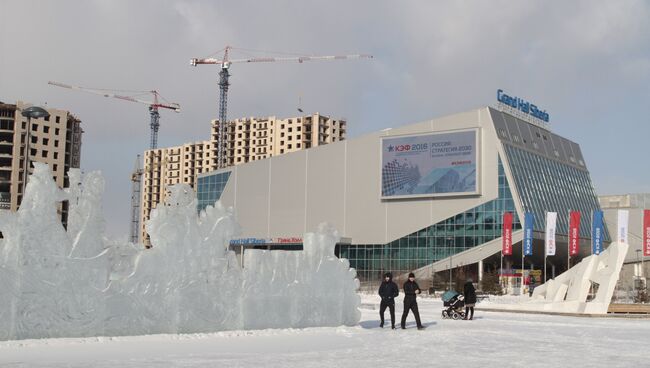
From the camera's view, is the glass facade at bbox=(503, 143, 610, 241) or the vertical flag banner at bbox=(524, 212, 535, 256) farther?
the glass facade at bbox=(503, 143, 610, 241)

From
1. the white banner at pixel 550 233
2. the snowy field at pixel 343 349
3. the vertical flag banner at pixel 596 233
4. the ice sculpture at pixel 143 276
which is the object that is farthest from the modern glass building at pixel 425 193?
the ice sculpture at pixel 143 276

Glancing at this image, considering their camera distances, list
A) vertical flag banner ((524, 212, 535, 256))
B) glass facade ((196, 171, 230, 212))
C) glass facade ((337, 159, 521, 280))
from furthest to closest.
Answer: glass facade ((196, 171, 230, 212))
glass facade ((337, 159, 521, 280))
vertical flag banner ((524, 212, 535, 256))

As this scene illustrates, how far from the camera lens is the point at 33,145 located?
12031 centimetres

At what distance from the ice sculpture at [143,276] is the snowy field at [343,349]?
0.51 meters

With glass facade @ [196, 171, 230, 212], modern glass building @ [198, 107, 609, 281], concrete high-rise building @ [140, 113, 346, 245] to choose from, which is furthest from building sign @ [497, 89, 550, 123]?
concrete high-rise building @ [140, 113, 346, 245]

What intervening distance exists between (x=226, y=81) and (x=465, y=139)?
8416 centimetres

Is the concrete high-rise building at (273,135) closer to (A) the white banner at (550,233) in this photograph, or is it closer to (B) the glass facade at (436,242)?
(B) the glass facade at (436,242)

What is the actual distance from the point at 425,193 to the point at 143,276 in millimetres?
66562

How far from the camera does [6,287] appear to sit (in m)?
15.7

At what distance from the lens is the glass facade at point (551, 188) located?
266 feet

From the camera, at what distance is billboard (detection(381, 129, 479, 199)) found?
8088 cm

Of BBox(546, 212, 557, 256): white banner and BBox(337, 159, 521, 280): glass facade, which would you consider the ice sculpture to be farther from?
BBox(337, 159, 521, 280): glass facade

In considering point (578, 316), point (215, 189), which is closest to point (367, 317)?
point (578, 316)

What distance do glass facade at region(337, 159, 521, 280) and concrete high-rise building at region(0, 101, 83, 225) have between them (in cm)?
5195
